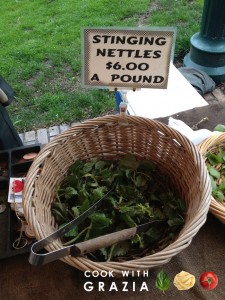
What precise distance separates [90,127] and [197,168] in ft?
0.92

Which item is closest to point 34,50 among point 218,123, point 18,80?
point 18,80

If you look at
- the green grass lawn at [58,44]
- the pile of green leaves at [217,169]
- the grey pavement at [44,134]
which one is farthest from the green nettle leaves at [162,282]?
the green grass lawn at [58,44]

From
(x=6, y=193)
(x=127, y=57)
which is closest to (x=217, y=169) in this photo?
(x=127, y=57)

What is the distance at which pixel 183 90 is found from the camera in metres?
1.22

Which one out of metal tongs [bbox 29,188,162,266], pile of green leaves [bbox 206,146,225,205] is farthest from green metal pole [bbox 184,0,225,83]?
metal tongs [bbox 29,188,162,266]

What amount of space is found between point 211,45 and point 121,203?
1.52 meters

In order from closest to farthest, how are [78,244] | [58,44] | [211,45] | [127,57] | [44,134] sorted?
[78,244]
[127,57]
[44,134]
[211,45]
[58,44]

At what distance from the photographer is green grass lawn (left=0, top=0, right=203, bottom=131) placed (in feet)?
6.38

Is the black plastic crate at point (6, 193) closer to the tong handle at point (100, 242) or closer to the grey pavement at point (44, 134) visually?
the tong handle at point (100, 242)

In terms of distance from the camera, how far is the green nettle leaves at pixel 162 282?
2.13 ft

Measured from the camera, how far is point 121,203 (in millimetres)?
770

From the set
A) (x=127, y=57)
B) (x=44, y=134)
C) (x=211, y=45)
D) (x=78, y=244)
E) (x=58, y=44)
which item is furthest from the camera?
(x=58, y=44)

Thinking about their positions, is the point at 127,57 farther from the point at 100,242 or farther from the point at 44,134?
the point at 44,134

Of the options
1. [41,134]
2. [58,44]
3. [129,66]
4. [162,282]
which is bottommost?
[41,134]
